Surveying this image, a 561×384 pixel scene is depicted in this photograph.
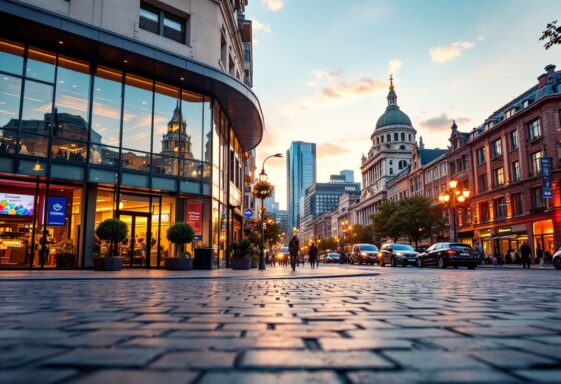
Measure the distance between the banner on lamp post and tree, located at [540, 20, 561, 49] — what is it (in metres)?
18.3

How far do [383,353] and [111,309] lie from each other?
3768 mm

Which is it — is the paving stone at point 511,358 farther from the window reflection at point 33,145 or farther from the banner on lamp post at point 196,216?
the banner on lamp post at point 196,216

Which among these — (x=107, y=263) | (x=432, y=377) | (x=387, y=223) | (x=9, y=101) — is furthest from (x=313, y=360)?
(x=387, y=223)

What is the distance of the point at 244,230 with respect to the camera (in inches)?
1719

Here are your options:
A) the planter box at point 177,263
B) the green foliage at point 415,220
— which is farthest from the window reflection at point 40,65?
the green foliage at point 415,220

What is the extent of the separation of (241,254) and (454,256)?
41.6 feet

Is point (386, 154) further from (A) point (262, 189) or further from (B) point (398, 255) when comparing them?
(A) point (262, 189)

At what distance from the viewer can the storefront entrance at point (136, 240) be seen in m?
21.7

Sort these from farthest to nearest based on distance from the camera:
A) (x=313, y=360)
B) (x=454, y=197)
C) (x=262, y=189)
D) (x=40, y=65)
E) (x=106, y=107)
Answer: (x=454, y=197) < (x=262, y=189) < (x=106, y=107) < (x=40, y=65) < (x=313, y=360)

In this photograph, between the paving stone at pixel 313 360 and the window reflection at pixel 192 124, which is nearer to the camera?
the paving stone at pixel 313 360

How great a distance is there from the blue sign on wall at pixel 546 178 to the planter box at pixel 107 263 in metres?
35.1

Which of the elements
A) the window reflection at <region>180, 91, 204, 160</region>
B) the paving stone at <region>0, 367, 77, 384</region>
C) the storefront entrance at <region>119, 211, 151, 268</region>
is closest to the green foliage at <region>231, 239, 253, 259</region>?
the storefront entrance at <region>119, 211, 151, 268</region>

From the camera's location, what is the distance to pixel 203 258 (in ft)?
72.7

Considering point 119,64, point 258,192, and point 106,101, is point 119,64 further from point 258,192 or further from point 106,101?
point 258,192
